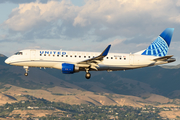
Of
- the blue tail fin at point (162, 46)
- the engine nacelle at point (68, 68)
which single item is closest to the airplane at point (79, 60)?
the engine nacelle at point (68, 68)

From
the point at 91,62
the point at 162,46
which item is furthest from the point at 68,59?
the point at 162,46

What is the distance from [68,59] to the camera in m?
58.6

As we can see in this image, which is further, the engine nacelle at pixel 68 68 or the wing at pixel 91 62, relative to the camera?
the engine nacelle at pixel 68 68

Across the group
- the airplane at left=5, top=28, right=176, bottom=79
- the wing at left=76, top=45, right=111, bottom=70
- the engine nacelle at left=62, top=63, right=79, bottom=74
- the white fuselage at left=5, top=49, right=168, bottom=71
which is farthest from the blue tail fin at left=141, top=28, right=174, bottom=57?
the engine nacelle at left=62, top=63, right=79, bottom=74

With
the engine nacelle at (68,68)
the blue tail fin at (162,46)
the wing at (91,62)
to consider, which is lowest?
the engine nacelle at (68,68)

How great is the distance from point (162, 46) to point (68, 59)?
2380 centimetres

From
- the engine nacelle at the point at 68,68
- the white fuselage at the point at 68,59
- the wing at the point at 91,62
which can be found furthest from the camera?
the white fuselage at the point at 68,59

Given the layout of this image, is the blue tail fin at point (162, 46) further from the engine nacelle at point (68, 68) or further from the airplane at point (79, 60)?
the engine nacelle at point (68, 68)

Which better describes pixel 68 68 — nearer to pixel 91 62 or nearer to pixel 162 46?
pixel 91 62

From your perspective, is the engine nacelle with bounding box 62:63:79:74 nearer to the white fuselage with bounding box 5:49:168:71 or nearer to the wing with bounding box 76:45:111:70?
the white fuselage with bounding box 5:49:168:71

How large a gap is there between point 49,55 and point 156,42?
26.9 metres

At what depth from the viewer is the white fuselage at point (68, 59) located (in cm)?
5866

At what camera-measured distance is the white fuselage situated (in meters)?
58.7

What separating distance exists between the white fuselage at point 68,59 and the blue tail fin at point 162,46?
3804 mm
